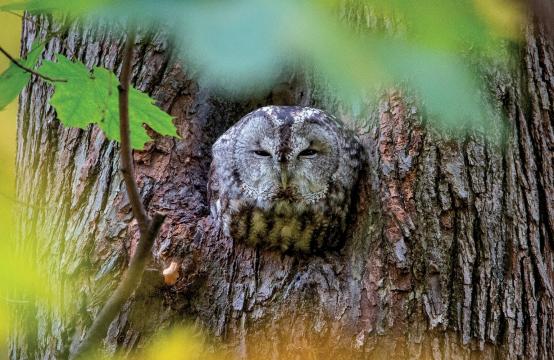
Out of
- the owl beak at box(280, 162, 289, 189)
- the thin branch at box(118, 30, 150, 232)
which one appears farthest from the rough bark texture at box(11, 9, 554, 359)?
the thin branch at box(118, 30, 150, 232)

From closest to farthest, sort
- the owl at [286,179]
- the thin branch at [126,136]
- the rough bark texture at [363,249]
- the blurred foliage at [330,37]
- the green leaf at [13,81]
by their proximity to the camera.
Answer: the blurred foliage at [330,37], the thin branch at [126,136], the green leaf at [13,81], the rough bark texture at [363,249], the owl at [286,179]

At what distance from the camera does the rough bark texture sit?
1.99 m

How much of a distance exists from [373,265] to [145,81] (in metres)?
1.05

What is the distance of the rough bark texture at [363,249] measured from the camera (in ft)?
6.52

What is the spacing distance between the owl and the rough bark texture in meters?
0.11

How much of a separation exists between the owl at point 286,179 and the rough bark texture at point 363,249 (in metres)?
0.11

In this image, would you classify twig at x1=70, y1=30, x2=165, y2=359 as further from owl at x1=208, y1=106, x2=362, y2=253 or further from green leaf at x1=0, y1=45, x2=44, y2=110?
owl at x1=208, y1=106, x2=362, y2=253

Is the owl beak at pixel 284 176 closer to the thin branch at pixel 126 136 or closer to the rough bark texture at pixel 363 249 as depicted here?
the rough bark texture at pixel 363 249

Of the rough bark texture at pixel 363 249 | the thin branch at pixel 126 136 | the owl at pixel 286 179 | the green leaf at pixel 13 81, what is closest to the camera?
the thin branch at pixel 126 136

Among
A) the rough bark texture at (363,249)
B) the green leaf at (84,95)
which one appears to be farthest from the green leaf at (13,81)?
the rough bark texture at (363,249)

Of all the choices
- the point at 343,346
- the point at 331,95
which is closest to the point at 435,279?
the point at 343,346

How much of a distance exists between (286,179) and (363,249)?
473 mm

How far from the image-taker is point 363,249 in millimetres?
2143

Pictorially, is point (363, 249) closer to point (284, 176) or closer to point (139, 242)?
point (284, 176)
